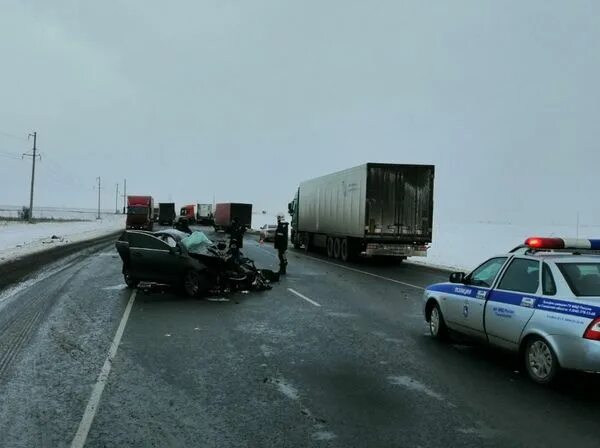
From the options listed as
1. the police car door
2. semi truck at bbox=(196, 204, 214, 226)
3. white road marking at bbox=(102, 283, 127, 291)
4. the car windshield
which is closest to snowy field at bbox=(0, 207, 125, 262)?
white road marking at bbox=(102, 283, 127, 291)

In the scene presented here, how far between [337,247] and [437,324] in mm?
18313

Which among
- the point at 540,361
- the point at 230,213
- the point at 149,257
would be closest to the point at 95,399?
the point at 540,361

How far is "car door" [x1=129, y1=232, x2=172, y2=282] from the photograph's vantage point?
13.8 meters

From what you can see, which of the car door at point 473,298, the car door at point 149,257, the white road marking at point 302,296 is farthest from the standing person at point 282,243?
the car door at point 473,298

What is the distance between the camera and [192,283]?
1343 centimetres

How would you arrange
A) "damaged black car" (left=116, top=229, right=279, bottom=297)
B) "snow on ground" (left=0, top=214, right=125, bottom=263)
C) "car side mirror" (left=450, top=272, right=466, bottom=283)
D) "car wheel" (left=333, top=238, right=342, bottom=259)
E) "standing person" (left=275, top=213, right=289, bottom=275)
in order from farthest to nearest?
"snow on ground" (left=0, top=214, right=125, bottom=263) → "car wheel" (left=333, top=238, right=342, bottom=259) → "standing person" (left=275, top=213, right=289, bottom=275) → "damaged black car" (left=116, top=229, right=279, bottom=297) → "car side mirror" (left=450, top=272, right=466, bottom=283)

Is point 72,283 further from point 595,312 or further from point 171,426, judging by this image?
point 595,312

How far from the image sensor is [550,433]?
16.3ft

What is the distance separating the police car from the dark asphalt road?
1.27ft

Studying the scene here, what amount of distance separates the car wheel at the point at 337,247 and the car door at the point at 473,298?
1840cm

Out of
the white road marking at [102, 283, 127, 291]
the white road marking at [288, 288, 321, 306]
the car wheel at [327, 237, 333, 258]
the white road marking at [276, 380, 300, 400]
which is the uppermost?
the car wheel at [327, 237, 333, 258]

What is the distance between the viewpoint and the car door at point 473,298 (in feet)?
25.0

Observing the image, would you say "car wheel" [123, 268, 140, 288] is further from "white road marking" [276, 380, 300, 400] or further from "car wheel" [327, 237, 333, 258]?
"car wheel" [327, 237, 333, 258]

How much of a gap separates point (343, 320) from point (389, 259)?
16846 millimetres
